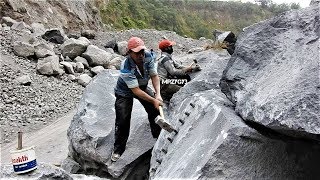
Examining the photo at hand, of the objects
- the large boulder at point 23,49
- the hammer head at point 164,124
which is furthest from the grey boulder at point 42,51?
the hammer head at point 164,124

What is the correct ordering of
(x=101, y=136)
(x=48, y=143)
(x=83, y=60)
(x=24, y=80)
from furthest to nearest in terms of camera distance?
1. (x=83, y=60)
2. (x=24, y=80)
3. (x=48, y=143)
4. (x=101, y=136)

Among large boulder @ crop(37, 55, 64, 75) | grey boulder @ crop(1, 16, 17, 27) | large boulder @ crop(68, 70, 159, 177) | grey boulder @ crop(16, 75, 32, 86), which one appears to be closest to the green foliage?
large boulder @ crop(37, 55, 64, 75)

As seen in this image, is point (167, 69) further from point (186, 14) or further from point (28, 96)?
point (186, 14)

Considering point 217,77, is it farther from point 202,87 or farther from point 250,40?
point 250,40

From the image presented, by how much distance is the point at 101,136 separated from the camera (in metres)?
5.43

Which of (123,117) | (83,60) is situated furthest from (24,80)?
(123,117)

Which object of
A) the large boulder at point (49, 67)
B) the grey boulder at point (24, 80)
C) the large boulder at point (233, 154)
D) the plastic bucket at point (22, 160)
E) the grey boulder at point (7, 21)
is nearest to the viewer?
the plastic bucket at point (22, 160)

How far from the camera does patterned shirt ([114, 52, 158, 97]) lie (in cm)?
471

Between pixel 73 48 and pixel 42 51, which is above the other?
pixel 42 51

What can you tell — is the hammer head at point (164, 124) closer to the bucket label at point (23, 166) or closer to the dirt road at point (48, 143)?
the bucket label at point (23, 166)

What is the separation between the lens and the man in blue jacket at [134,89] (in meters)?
4.71

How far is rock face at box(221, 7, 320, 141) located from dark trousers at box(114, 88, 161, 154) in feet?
3.75

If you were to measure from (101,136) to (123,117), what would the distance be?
0.51 m

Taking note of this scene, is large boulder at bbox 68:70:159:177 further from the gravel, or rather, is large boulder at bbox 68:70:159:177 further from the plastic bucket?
the gravel
